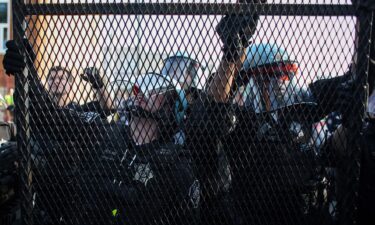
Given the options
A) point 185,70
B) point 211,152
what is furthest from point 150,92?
point 211,152

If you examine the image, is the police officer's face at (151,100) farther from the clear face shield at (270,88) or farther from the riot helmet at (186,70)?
the clear face shield at (270,88)

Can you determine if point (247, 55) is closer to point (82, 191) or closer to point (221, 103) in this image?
point (221, 103)

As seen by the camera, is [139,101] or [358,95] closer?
[358,95]

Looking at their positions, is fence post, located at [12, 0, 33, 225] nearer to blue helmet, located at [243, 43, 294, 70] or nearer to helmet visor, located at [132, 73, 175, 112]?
helmet visor, located at [132, 73, 175, 112]

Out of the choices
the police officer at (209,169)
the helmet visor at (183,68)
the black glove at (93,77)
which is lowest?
the police officer at (209,169)

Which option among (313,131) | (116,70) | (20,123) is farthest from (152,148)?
(313,131)

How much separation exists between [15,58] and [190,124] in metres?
0.60

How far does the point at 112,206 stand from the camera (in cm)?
148

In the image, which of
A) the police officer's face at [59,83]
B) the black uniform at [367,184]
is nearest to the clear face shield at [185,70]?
the police officer's face at [59,83]

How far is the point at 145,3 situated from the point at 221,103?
40 cm

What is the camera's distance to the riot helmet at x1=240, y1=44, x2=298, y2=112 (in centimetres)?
144

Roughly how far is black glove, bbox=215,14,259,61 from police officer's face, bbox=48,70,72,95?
54cm

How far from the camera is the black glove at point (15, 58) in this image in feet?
4.57

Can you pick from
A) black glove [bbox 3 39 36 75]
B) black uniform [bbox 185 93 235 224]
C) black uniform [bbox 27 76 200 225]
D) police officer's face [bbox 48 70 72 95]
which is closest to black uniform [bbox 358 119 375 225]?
black uniform [bbox 185 93 235 224]
